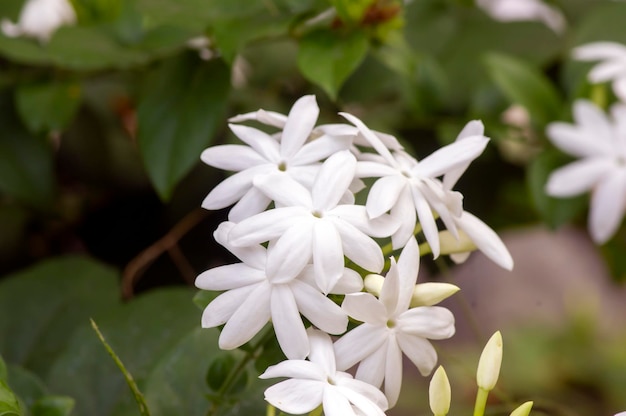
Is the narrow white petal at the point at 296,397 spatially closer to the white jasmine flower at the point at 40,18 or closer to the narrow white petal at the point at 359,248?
the narrow white petal at the point at 359,248

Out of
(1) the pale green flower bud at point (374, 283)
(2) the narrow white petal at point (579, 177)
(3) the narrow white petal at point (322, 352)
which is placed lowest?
(2) the narrow white petal at point (579, 177)

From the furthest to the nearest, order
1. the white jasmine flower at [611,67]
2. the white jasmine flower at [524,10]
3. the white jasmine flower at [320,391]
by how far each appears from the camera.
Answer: the white jasmine flower at [524,10], the white jasmine flower at [611,67], the white jasmine flower at [320,391]

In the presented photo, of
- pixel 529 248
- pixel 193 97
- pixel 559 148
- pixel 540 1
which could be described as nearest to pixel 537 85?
pixel 559 148

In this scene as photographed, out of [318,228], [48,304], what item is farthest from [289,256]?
[48,304]

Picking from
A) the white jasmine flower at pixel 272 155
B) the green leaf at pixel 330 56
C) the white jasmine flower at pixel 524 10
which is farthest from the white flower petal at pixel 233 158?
the white jasmine flower at pixel 524 10

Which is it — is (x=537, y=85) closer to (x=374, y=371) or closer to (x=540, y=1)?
(x=540, y=1)

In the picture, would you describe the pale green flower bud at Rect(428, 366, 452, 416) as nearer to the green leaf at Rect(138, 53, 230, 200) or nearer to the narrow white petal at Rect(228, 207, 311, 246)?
the narrow white petal at Rect(228, 207, 311, 246)

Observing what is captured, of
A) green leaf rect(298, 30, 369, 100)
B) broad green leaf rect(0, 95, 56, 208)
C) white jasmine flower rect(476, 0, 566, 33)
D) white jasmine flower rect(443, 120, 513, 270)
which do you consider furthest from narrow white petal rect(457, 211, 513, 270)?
white jasmine flower rect(476, 0, 566, 33)
